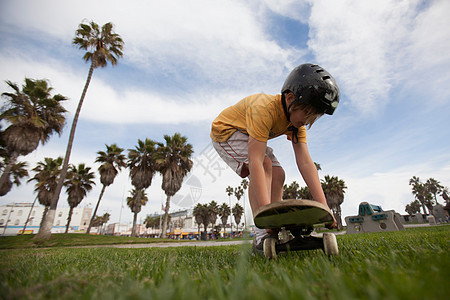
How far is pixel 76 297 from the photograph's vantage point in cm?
73

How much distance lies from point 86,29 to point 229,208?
5746 cm

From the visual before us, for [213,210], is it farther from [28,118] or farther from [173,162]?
[28,118]

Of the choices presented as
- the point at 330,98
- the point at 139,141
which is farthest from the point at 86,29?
the point at 330,98

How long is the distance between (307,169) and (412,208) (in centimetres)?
11670

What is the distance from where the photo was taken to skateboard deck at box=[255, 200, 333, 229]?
1505 millimetres

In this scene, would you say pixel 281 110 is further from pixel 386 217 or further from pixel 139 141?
pixel 139 141

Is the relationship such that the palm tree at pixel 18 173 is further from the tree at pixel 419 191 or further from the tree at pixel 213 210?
the tree at pixel 419 191

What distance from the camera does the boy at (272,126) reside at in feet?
6.82

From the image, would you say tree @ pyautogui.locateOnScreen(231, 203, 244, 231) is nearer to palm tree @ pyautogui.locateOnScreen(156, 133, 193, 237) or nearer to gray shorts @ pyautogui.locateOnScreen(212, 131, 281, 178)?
palm tree @ pyautogui.locateOnScreen(156, 133, 193, 237)

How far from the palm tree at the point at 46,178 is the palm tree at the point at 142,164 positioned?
10374mm

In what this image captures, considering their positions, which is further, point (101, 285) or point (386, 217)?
point (386, 217)

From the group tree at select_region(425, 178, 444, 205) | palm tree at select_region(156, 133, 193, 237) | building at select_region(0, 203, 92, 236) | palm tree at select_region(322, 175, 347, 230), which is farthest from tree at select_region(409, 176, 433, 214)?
building at select_region(0, 203, 92, 236)

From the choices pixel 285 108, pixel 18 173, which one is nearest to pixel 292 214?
pixel 285 108

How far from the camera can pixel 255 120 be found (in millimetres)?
2168
